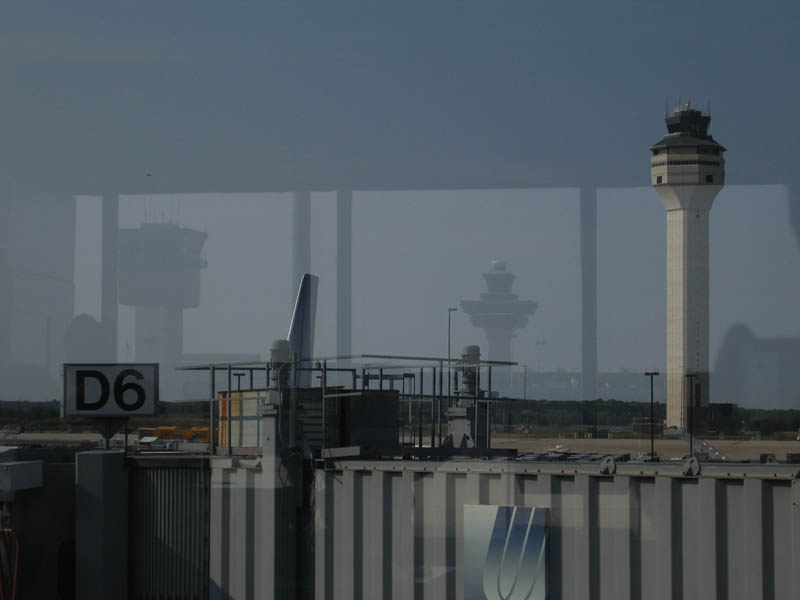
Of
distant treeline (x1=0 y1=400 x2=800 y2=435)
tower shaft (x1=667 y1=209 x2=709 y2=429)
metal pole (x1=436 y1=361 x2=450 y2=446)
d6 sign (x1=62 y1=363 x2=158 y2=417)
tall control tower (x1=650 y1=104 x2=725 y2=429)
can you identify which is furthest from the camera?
tower shaft (x1=667 y1=209 x2=709 y2=429)

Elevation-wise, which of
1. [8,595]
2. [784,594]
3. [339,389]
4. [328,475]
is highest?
[339,389]

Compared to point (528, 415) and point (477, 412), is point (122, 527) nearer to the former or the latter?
point (477, 412)

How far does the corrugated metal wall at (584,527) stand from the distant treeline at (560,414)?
5324 millimetres

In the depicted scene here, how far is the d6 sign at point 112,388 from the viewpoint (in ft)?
58.9

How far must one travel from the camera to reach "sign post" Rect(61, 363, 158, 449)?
1794 centimetres

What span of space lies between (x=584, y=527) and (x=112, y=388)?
8.75m

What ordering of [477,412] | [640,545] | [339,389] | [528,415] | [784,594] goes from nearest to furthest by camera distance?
[784,594] → [640,545] → [339,389] → [477,412] → [528,415]

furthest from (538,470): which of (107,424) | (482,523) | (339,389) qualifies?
(107,424)

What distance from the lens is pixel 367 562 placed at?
49.0 ft

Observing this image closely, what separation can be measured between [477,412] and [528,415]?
4.34 metres

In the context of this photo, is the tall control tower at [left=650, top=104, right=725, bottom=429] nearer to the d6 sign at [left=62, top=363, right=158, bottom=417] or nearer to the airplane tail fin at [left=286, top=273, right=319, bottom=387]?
the airplane tail fin at [left=286, top=273, right=319, bottom=387]

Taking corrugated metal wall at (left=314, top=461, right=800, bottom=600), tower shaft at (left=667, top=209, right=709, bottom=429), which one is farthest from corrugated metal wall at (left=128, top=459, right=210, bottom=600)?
tower shaft at (left=667, top=209, right=709, bottom=429)

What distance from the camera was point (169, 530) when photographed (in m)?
16.4

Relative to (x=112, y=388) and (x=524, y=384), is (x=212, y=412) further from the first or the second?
(x=524, y=384)
